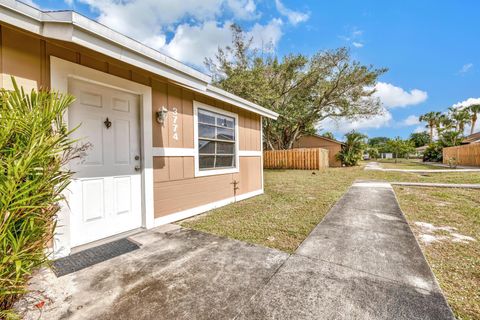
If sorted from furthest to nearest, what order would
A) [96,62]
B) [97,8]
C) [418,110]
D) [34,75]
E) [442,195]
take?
[418,110] < [442,195] < [97,8] < [96,62] < [34,75]

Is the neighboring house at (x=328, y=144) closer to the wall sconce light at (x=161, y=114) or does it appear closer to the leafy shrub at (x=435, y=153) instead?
the leafy shrub at (x=435, y=153)

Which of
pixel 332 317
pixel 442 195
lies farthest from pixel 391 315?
pixel 442 195

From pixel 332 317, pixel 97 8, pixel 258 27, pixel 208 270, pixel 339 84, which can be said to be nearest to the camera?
pixel 332 317

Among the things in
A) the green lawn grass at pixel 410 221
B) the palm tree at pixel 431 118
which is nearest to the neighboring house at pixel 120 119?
the green lawn grass at pixel 410 221

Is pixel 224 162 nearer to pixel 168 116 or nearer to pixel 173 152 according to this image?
pixel 173 152

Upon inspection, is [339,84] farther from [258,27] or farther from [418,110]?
[418,110]

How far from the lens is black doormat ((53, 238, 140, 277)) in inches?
83.8

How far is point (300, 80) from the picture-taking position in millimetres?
Result: 15070

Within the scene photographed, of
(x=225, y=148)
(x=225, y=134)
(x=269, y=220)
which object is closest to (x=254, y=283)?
(x=269, y=220)

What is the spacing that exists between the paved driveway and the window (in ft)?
6.58

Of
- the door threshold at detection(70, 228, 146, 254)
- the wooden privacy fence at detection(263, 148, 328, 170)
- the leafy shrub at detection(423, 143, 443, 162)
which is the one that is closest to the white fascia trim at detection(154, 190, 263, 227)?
the door threshold at detection(70, 228, 146, 254)

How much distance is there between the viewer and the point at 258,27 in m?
13.1

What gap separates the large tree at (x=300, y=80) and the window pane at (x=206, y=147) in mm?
8313

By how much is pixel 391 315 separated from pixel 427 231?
2450mm
